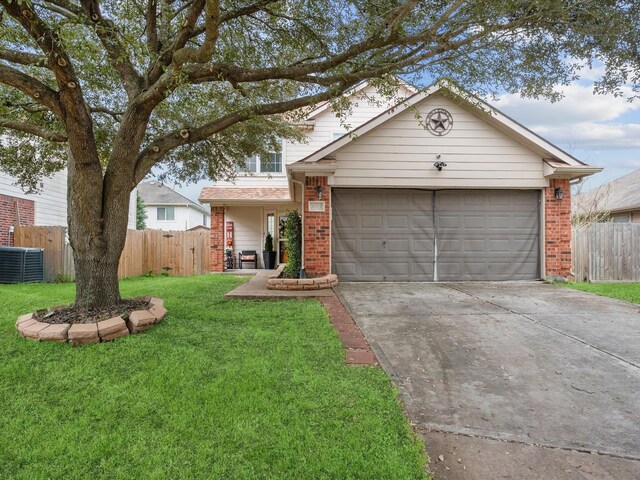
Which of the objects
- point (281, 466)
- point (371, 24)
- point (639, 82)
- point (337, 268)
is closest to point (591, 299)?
point (639, 82)

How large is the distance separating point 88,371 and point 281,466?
2.49m

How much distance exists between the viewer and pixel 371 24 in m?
5.48

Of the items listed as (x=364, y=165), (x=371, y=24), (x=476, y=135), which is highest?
(x=371, y=24)

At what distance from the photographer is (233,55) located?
6.07m

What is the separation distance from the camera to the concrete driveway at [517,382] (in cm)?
235

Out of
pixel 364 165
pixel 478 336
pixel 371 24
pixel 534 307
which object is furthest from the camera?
pixel 364 165

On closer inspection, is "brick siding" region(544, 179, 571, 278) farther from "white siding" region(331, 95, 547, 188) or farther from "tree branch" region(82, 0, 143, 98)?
"tree branch" region(82, 0, 143, 98)

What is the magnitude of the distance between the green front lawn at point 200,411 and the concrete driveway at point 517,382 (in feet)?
1.21

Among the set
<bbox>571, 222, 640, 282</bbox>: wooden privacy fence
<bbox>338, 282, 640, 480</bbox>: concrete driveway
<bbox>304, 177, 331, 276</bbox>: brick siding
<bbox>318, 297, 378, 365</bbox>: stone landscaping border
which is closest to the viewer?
<bbox>338, 282, 640, 480</bbox>: concrete driveway

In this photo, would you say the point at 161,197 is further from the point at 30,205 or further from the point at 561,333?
the point at 561,333

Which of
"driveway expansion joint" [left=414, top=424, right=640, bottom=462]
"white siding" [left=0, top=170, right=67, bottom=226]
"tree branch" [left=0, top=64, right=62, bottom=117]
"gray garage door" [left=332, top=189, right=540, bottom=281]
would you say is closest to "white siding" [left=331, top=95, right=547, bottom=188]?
"gray garage door" [left=332, top=189, right=540, bottom=281]

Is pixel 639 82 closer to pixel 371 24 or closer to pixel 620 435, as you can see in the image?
pixel 371 24

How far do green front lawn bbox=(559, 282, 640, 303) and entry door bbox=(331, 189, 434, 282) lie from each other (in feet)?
11.7

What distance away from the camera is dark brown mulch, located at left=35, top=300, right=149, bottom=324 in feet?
15.9
